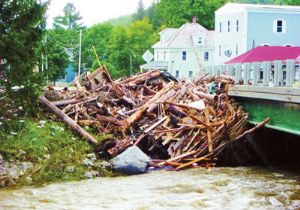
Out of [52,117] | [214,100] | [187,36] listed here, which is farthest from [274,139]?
[187,36]

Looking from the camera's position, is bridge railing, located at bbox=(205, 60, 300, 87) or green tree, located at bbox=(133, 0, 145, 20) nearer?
bridge railing, located at bbox=(205, 60, 300, 87)

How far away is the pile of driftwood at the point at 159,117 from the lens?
1839 cm

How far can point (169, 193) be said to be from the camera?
579 inches

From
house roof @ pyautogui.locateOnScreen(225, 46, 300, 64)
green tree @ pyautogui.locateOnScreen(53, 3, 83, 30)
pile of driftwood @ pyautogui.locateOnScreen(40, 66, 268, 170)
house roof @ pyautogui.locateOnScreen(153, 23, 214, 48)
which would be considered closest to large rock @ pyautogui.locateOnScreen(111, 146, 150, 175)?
pile of driftwood @ pyautogui.locateOnScreen(40, 66, 268, 170)

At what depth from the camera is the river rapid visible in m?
13.5

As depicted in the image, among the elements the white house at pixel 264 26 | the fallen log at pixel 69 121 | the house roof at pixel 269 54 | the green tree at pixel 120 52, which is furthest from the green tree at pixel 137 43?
the fallen log at pixel 69 121

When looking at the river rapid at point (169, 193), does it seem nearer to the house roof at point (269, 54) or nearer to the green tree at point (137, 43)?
the house roof at point (269, 54)


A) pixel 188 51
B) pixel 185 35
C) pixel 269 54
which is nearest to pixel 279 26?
pixel 188 51

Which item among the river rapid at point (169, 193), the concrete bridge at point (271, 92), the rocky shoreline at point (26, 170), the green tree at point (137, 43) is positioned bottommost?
the river rapid at point (169, 193)

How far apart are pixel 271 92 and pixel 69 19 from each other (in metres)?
91.4

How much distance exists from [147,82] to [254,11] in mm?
31335

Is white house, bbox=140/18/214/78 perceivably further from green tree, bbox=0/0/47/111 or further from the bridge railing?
green tree, bbox=0/0/47/111

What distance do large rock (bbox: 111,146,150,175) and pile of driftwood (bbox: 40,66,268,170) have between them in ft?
1.58

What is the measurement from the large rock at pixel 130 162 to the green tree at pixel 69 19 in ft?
285
